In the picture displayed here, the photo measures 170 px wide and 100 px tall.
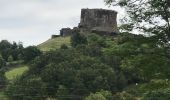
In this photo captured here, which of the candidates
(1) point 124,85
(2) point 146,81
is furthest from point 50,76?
(2) point 146,81

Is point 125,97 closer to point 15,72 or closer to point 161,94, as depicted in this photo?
point 15,72

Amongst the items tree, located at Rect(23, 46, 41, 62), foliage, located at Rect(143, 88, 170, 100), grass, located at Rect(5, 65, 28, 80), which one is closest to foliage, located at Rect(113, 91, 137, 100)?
grass, located at Rect(5, 65, 28, 80)

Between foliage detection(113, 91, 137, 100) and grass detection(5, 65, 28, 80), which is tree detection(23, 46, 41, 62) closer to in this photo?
grass detection(5, 65, 28, 80)

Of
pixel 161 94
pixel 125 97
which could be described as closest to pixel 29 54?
pixel 125 97

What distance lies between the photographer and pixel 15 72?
17875 centimetres

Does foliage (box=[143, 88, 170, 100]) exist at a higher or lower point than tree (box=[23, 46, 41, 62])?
higher

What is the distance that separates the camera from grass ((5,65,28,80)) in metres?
169

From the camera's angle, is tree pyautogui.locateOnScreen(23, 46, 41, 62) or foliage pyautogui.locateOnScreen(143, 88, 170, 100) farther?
tree pyautogui.locateOnScreen(23, 46, 41, 62)

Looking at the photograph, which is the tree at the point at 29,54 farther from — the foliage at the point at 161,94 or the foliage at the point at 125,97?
the foliage at the point at 161,94

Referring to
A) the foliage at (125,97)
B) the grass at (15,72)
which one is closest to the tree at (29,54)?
the grass at (15,72)

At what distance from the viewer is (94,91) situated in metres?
141

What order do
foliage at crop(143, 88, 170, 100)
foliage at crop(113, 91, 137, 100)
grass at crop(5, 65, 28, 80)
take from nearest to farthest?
1. foliage at crop(143, 88, 170, 100)
2. foliage at crop(113, 91, 137, 100)
3. grass at crop(5, 65, 28, 80)

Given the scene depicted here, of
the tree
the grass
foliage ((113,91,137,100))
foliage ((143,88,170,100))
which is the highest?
foliage ((143,88,170,100))

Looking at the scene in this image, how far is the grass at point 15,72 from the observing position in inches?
6655
